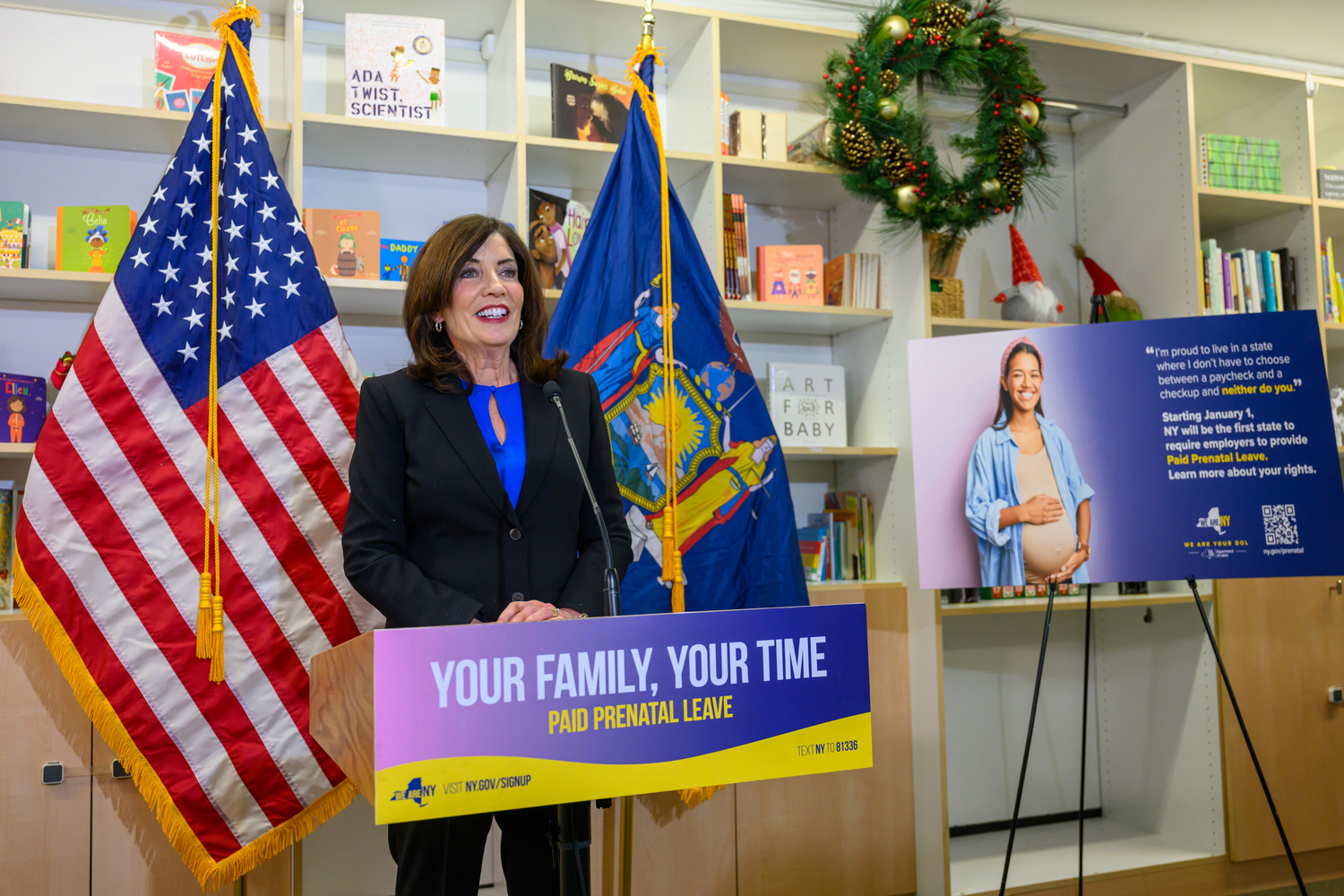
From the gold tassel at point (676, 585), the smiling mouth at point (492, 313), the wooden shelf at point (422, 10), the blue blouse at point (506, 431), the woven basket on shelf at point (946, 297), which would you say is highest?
the wooden shelf at point (422, 10)

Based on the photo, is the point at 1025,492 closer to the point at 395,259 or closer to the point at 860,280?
the point at 860,280

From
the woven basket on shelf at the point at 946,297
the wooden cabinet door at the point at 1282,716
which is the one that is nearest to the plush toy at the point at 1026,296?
the woven basket on shelf at the point at 946,297

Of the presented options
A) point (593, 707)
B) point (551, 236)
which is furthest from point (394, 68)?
point (593, 707)

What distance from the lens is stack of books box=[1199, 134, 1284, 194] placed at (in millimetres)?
3340

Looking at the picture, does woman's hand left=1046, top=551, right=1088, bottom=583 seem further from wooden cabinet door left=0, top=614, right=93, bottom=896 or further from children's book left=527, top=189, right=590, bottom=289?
wooden cabinet door left=0, top=614, right=93, bottom=896

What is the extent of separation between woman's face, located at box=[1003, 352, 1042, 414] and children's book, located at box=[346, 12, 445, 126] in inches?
65.9

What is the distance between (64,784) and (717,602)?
1.58 metres

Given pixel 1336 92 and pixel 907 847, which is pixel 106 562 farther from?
pixel 1336 92

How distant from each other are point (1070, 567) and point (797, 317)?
1109 mm

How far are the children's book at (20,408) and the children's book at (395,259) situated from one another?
89 cm

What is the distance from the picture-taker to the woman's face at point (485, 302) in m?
1.75

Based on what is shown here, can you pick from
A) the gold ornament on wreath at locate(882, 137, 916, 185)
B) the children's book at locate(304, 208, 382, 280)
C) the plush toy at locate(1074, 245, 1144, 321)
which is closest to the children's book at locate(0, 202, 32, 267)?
the children's book at locate(304, 208, 382, 280)

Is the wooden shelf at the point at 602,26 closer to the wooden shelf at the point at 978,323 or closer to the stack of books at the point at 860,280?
the stack of books at the point at 860,280

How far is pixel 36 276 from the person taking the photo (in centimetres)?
235
